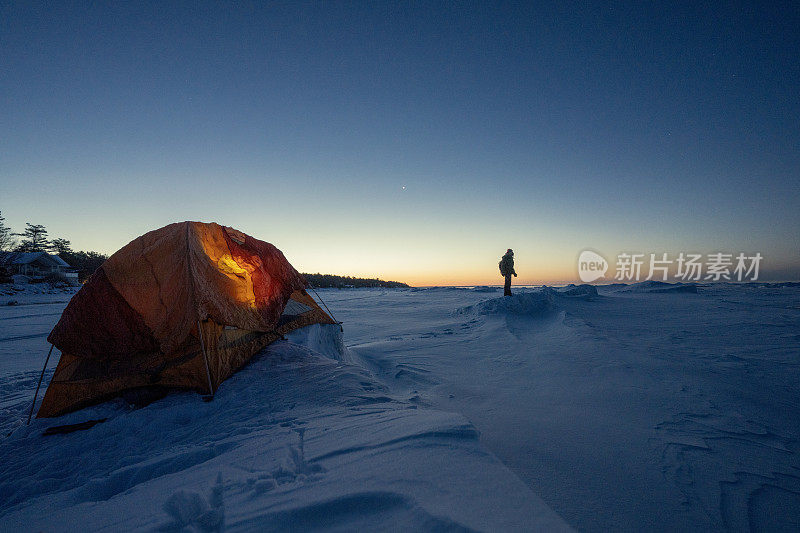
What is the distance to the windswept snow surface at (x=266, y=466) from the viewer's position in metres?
1.41

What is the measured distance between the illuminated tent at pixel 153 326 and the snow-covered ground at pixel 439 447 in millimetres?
291

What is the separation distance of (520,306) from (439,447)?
944 cm

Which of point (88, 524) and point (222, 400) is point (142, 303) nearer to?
point (222, 400)

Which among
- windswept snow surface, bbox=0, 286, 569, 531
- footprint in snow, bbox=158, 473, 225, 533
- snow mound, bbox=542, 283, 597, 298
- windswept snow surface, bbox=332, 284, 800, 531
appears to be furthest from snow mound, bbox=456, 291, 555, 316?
footprint in snow, bbox=158, 473, 225, 533

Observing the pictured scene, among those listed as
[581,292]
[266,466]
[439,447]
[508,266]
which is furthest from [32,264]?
[581,292]

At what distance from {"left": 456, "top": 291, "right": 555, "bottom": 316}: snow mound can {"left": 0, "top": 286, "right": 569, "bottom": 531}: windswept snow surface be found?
7.57 metres

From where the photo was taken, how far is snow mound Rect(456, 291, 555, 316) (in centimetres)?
1035

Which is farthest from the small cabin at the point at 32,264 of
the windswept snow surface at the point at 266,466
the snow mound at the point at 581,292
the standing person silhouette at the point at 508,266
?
the snow mound at the point at 581,292

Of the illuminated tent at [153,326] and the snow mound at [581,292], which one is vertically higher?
the snow mound at [581,292]

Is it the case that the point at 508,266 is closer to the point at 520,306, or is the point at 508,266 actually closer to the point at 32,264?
the point at 520,306

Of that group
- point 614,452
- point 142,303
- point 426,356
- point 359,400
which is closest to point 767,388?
point 614,452

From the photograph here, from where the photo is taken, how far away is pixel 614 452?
2521 millimetres

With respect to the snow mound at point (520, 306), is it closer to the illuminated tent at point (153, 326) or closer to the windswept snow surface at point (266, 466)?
the windswept snow surface at point (266, 466)

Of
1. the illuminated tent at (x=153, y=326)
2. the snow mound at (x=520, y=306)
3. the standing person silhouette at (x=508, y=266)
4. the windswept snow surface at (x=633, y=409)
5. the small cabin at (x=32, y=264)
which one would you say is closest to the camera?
the windswept snow surface at (x=633, y=409)
